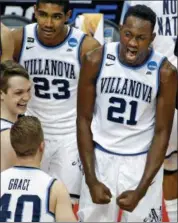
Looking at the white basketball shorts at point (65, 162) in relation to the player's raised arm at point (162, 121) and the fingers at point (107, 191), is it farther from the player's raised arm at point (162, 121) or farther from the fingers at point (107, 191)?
the player's raised arm at point (162, 121)

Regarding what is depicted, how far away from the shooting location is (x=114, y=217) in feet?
17.5

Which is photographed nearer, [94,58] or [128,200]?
[128,200]

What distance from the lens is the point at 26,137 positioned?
4465 millimetres

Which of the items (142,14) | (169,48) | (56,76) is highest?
(142,14)

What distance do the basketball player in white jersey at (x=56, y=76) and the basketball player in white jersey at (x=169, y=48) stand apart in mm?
1180

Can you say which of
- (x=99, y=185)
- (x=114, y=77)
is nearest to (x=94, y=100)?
(x=114, y=77)

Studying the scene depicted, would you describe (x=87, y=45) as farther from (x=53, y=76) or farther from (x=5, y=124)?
(x=5, y=124)

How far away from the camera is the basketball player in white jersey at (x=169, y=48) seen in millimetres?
7008

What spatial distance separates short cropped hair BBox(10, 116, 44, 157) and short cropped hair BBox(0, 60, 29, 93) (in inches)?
36.4

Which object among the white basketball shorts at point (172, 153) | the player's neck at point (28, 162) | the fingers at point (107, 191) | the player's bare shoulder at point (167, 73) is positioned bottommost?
the white basketball shorts at point (172, 153)

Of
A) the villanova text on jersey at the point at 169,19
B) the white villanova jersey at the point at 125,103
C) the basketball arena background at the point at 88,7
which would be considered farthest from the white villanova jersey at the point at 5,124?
the basketball arena background at the point at 88,7

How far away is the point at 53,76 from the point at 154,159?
3.55 feet

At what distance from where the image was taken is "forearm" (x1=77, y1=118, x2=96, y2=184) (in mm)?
5336

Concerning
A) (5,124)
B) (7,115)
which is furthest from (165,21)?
(5,124)
